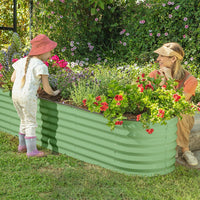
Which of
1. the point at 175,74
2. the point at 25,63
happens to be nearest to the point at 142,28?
the point at 175,74

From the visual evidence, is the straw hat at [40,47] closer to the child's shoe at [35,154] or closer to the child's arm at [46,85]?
the child's arm at [46,85]

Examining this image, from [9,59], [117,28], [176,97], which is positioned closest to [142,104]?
[176,97]

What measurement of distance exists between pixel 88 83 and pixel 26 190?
1.45 meters

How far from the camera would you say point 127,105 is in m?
3.15

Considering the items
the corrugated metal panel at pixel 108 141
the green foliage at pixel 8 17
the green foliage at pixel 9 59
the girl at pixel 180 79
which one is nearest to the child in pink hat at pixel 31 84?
the corrugated metal panel at pixel 108 141

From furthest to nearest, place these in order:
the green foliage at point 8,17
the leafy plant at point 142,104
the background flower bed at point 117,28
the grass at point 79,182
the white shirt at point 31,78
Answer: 1. the green foliage at point 8,17
2. the background flower bed at point 117,28
3. the white shirt at point 31,78
4. the leafy plant at point 142,104
5. the grass at point 79,182

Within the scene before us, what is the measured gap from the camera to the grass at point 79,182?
295 centimetres

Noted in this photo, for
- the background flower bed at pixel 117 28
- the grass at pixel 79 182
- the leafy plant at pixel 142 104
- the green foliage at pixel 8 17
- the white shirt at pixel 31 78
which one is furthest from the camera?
the green foliage at pixel 8 17

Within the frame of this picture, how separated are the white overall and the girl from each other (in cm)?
138

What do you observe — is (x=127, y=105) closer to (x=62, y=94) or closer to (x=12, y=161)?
(x=62, y=94)

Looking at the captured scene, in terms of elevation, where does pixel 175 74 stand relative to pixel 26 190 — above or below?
above

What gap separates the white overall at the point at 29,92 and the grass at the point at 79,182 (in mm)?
421

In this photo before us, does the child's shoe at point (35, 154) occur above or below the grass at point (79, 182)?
below

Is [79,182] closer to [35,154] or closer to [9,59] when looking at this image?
[35,154]
